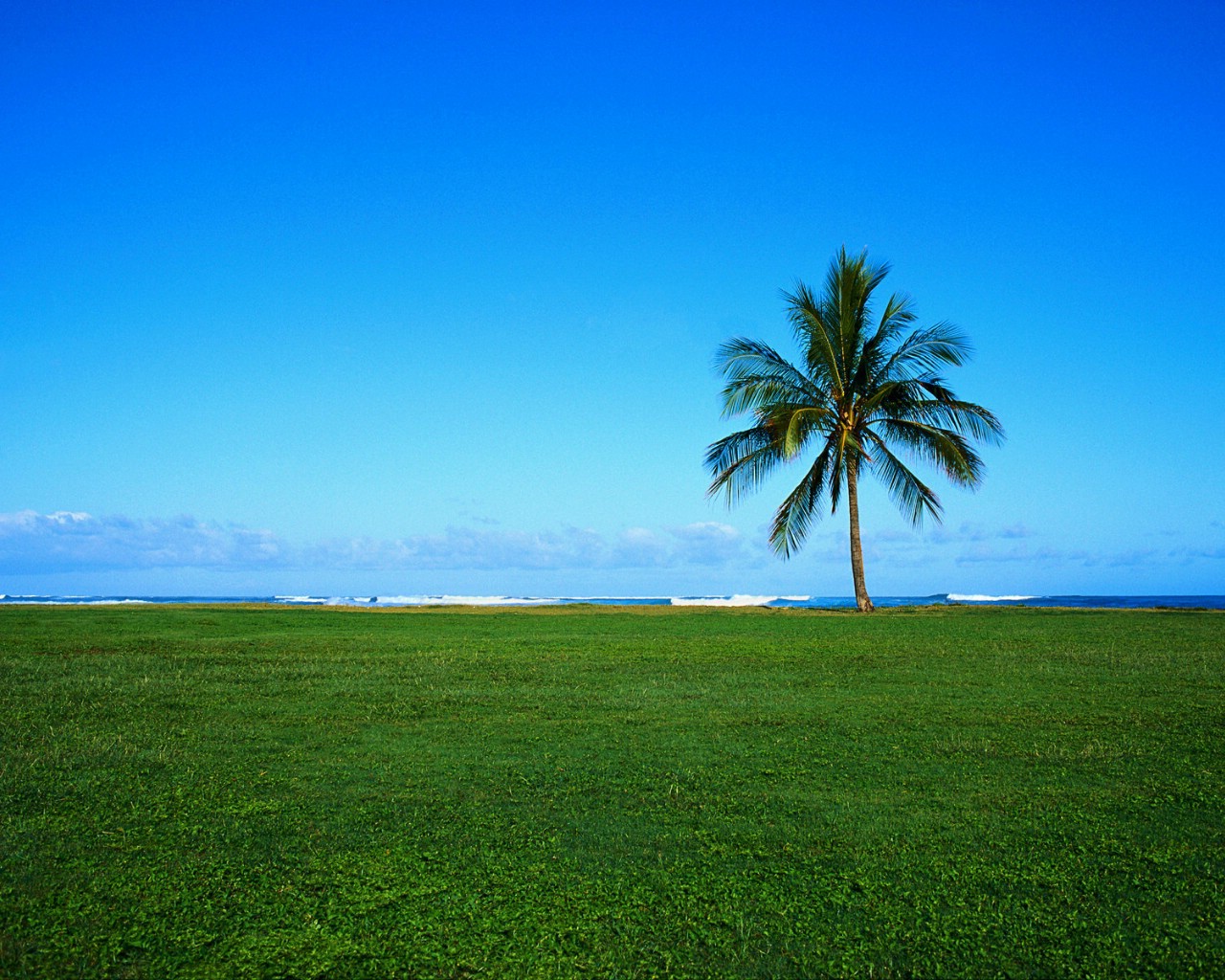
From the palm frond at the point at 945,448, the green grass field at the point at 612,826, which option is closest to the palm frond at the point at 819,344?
the palm frond at the point at 945,448

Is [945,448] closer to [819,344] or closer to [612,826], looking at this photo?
[819,344]

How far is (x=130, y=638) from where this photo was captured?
11188 millimetres

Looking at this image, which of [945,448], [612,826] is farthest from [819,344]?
[612,826]

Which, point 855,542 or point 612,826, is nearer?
point 612,826

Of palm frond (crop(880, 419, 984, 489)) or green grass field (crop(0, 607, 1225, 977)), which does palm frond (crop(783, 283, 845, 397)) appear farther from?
green grass field (crop(0, 607, 1225, 977))

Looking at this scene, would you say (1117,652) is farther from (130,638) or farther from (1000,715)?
(130,638)

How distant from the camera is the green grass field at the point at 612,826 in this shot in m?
2.71

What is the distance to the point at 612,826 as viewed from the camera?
3.66 m

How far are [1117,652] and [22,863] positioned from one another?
954cm

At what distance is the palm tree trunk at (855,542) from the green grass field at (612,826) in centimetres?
1105

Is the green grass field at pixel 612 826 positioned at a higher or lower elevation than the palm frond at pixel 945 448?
lower

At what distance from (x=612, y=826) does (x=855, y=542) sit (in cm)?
1602

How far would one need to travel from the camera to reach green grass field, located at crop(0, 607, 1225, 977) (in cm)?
271

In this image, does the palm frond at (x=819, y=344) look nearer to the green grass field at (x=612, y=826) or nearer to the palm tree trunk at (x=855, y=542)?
the palm tree trunk at (x=855, y=542)
